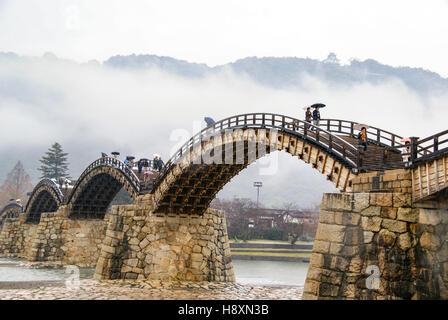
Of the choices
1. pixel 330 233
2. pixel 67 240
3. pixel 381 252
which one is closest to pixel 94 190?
pixel 67 240

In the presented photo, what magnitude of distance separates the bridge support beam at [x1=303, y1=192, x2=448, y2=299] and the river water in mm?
15321

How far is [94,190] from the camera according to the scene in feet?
126

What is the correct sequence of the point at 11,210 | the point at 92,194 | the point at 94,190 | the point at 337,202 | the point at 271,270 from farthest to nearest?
the point at 11,210, the point at 271,270, the point at 92,194, the point at 94,190, the point at 337,202

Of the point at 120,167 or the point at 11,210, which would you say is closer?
the point at 120,167

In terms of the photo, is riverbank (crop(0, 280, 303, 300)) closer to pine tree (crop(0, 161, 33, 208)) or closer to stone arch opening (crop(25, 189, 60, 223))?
stone arch opening (crop(25, 189, 60, 223))

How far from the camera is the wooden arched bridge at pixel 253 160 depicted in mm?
11094

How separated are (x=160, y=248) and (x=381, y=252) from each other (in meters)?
15.2

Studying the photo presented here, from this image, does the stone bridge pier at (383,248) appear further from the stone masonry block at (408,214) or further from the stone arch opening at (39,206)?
the stone arch opening at (39,206)

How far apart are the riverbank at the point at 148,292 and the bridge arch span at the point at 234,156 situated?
4957 mm

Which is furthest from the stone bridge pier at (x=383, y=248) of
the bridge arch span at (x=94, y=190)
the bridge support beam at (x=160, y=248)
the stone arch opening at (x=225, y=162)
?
the bridge arch span at (x=94, y=190)

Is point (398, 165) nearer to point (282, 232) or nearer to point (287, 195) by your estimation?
point (282, 232)

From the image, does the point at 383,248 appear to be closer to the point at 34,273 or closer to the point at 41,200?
the point at 34,273

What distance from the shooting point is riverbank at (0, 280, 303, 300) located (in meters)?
18.1
